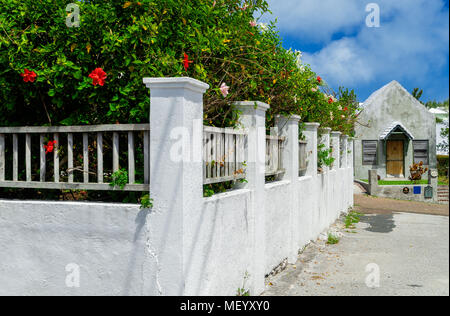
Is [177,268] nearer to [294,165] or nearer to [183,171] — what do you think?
[183,171]

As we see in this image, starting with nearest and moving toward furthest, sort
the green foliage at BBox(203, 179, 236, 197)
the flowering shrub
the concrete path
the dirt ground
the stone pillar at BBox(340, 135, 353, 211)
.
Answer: the flowering shrub
the green foliage at BBox(203, 179, 236, 197)
the concrete path
the stone pillar at BBox(340, 135, 353, 211)
the dirt ground

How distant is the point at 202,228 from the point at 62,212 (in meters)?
1.31

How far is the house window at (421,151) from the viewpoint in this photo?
966 inches

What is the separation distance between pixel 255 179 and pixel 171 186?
184 centimetres


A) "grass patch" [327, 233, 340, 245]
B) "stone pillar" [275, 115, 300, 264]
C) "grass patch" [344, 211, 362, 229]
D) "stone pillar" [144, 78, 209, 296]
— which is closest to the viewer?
"stone pillar" [144, 78, 209, 296]

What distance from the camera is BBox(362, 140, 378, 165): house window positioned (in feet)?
80.4

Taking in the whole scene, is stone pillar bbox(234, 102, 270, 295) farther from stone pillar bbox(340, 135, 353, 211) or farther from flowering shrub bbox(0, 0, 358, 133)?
stone pillar bbox(340, 135, 353, 211)

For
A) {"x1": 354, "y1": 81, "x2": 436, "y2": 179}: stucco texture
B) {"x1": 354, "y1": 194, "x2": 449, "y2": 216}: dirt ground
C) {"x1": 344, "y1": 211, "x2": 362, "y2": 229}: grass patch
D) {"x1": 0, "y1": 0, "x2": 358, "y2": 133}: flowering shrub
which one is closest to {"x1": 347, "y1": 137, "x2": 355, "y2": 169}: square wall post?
{"x1": 354, "y1": 194, "x2": 449, "y2": 216}: dirt ground

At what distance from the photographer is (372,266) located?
7.05m

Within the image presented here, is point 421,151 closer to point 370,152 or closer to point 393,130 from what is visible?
point 393,130

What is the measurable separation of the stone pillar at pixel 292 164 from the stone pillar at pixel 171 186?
12.2 ft

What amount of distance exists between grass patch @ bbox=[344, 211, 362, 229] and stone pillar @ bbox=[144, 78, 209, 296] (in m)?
8.18

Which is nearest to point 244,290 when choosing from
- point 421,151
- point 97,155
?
point 97,155

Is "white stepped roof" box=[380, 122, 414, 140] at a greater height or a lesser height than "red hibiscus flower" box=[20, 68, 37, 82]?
greater
